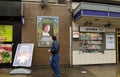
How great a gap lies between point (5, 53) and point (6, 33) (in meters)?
1.18

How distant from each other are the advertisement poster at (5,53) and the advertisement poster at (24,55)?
41.9 inches

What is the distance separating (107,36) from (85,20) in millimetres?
2152

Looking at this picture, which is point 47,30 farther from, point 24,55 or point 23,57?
point 23,57

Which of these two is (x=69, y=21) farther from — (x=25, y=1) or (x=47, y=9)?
(x=25, y=1)

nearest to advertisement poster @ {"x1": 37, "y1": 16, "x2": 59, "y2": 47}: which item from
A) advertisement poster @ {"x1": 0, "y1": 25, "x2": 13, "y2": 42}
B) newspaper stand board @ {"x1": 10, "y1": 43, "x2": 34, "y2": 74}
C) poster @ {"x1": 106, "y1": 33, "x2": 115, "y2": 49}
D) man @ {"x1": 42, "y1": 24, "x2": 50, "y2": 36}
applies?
man @ {"x1": 42, "y1": 24, "x2": 50, "y2": 36}

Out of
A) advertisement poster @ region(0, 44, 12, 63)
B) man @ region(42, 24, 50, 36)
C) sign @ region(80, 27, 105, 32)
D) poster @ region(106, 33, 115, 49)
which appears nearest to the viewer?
advertisement poster @ region(0, 44, 12, 63)

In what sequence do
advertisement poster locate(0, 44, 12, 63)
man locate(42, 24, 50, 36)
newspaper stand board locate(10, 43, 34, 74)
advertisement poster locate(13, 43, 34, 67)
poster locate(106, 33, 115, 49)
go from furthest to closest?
poster locate(106, 33, 115, 49) → man locate(42, 24, 50, 36) → advertisement poster locate(0, 44, 12, 63) → advertisement poster locate(13, 43, 34, 67) → newspaper stand board locate(10, 43, 34, 74)

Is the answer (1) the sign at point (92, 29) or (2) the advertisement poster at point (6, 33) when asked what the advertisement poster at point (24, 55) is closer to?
(2) the advertisement poster at point (6, 33)

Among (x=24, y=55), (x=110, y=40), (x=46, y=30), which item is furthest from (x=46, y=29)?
(x=110, y=40)

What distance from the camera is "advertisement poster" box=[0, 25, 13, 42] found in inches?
588

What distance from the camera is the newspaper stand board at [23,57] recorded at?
1268cm

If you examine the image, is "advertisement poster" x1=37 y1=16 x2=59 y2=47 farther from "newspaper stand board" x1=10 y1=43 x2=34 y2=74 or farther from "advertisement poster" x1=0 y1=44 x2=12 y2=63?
"advertisement poster" x1=0 y1=44 x2=12 y2=63

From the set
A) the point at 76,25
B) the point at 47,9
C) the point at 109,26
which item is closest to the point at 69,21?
the point at 76,25

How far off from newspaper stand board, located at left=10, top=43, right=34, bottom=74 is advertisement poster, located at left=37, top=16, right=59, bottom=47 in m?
1.26
